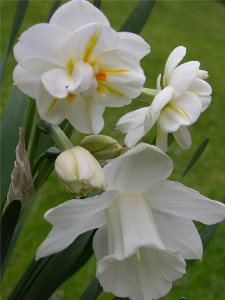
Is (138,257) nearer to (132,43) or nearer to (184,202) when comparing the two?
(184,202)

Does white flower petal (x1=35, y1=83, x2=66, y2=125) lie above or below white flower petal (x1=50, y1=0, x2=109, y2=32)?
below

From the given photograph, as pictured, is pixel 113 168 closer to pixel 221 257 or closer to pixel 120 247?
pixel 120 247

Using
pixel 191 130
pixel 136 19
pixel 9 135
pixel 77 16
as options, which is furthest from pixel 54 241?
pixel 191 130

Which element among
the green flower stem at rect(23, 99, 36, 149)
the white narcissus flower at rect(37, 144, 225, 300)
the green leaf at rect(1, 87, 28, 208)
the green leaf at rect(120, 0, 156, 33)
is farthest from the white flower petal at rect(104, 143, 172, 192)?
the green leaf at rect(120, 0, 156, 33)

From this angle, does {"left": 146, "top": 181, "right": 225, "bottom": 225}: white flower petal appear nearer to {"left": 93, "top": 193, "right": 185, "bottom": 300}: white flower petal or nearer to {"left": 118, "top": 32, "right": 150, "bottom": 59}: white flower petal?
{"left": 93, "top": 193, "right": 185, "bottom": 300}: white flower petal

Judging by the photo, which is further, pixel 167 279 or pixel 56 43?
pixel 167 279

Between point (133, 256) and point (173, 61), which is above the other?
point (173, 61)

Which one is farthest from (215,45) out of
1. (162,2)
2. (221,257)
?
(221,257)
